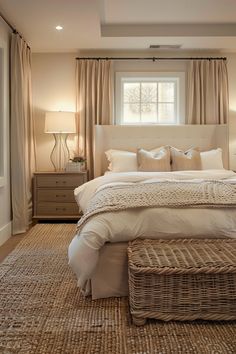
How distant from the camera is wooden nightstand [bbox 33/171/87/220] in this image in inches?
206

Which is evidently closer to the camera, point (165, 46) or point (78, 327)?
point (78, 327)

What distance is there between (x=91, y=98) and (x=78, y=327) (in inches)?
154

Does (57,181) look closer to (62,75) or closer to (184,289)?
(62,75)

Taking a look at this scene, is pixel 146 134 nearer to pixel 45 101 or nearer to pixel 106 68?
pixel 106 68

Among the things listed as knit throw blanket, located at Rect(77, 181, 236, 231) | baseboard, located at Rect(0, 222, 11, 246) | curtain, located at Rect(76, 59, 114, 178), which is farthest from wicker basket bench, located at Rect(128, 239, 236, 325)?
curtain, located at Rect(76, 59, 114, 178)

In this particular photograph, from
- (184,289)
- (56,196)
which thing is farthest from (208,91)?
(184,289)

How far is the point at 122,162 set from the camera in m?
4.96

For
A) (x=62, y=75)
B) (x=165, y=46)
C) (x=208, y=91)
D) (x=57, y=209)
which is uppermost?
(x=165, y=46)

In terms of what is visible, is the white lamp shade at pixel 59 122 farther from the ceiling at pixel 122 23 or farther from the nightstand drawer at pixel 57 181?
the ceiling at pixel 122 23

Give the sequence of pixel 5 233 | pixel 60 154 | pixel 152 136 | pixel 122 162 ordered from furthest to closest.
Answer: pixel 60 154, pixel 152 136, pixel 122 162, pixel 5 233

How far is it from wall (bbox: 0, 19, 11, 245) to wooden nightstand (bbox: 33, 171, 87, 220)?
2.24ft

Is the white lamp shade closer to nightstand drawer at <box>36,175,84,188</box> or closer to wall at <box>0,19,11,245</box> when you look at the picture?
nightstand drawer at <box>36,175,84,188</box>

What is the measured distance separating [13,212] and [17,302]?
7.34 ft

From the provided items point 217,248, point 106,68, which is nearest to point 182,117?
point 106,68
